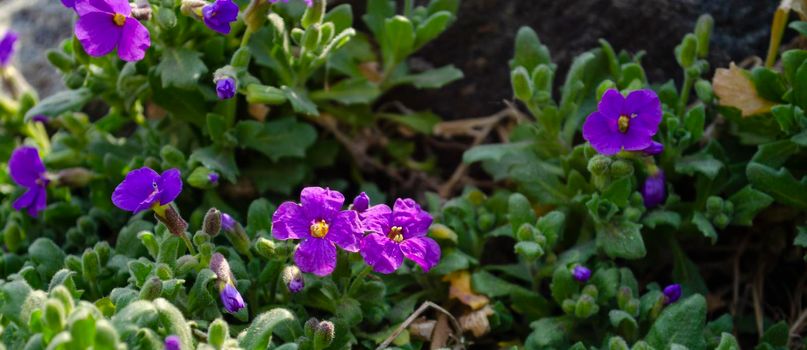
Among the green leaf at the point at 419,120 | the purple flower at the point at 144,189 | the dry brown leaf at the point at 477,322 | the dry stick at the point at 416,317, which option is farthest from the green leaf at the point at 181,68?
the dry brown leaf at the point at 477,322

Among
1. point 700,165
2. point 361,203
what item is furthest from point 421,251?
point 700,165

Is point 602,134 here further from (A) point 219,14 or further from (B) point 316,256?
(A) point 219,14

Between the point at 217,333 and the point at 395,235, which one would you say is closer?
the point at 217,333

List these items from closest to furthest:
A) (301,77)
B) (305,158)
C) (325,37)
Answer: (325,37)
(301,77)
(305,158)

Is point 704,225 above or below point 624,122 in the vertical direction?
below

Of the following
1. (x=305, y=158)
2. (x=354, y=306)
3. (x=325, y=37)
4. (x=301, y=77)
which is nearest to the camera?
(x=354, y=306)

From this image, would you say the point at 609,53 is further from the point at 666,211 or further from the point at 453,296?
the point at 453,296

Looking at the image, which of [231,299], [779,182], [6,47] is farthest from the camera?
[6,47]

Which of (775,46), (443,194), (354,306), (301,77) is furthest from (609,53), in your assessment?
(354,306)
